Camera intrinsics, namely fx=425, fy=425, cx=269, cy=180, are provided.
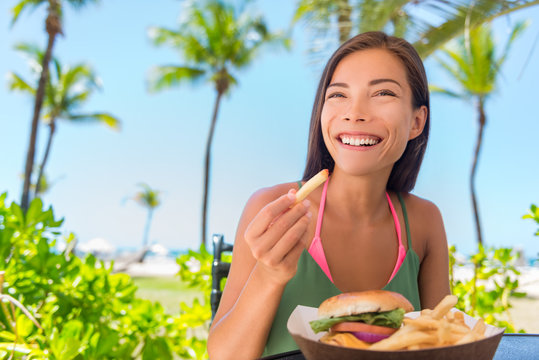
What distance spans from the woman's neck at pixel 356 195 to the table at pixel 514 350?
0.55 metres

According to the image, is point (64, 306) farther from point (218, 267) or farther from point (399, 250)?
point (399, 250)

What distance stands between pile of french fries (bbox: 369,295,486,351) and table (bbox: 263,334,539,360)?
1.02 feet

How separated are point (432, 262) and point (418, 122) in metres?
0.53

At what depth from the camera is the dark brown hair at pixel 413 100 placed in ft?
4.47

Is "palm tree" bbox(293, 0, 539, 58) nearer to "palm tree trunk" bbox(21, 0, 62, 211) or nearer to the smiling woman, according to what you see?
the smiling woman

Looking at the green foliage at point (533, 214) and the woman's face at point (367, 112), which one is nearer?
the woman's face at point (367, 112)

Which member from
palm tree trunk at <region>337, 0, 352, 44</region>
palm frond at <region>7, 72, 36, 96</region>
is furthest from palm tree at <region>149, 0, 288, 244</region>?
palm tree trunk at <region>337, 0, 352, 44</region>

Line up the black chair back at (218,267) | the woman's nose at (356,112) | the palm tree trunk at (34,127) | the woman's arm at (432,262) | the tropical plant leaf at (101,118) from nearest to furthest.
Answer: the woman's nose at (356,112) → the woman's arm at (432,262) → the black chair back at (218,267) → the palm tree trunk at (34,127) → the tropical plant leaf at (101,118)

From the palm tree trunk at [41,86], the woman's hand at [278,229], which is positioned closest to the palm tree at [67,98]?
the palm tree trunk at [41,86]

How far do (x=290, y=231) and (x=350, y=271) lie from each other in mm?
583

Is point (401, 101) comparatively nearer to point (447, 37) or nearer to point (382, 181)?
point (382, 181)

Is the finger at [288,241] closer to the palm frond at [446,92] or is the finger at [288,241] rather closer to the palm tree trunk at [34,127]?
the palm tree trunk at [34,127]

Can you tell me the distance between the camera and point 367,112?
3.91 feet

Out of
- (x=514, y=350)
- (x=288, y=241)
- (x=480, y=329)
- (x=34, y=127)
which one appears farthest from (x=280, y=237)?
(x=34, y=127)
